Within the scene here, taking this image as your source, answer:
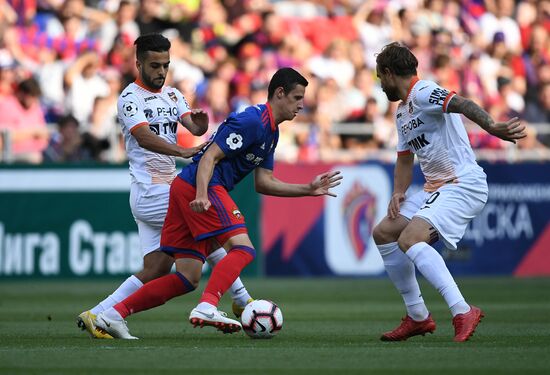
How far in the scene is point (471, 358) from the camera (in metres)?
7.58

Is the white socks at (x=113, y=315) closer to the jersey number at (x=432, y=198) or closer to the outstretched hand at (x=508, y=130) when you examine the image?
the jersey number at (x=432, y=198)

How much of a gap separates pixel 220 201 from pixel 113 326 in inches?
50.8

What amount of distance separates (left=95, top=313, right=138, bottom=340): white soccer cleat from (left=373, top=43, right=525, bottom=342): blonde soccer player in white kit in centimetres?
204

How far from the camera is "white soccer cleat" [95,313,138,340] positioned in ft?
29.9

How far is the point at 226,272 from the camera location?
897cm

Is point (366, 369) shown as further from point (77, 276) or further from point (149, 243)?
point (77, 276)

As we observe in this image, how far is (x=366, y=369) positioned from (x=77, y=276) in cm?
1088

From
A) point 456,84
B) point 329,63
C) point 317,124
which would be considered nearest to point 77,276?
point 317,124

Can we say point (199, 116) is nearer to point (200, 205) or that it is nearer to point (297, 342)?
point (200, 205)

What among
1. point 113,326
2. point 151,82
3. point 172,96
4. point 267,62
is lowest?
point 113,326

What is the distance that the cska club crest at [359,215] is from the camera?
59.3 ft

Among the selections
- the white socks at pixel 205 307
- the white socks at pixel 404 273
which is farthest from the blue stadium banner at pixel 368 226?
the white socks at pixel 205 307

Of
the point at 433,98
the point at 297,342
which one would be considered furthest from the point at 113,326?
the point at 433,98

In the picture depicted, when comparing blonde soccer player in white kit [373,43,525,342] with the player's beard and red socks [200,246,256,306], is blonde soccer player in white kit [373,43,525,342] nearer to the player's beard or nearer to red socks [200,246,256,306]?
red socks [200,246,256,306]
